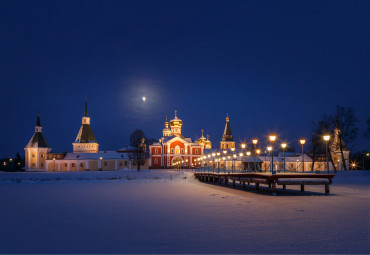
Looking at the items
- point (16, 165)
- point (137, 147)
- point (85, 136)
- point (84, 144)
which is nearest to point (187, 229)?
point (137, 147)

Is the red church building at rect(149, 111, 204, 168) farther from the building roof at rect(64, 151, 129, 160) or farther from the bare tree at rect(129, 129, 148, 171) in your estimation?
the building roof at rect(64, 151, 129, 160)

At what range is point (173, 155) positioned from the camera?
85.1 meters

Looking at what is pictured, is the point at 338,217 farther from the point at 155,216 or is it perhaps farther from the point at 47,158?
the point at 47,158

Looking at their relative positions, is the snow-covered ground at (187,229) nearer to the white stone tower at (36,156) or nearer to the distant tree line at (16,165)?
the white stone tower at (36,156)

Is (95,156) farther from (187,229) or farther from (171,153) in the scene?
(187,229)

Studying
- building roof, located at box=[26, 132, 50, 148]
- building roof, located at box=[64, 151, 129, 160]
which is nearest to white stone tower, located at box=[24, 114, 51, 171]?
building roof, located at box=[26, 132, 50, 148]

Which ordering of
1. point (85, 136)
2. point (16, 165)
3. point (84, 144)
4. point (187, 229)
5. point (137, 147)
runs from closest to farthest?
1. point (187, 229)
2. point (137, 147)
3. point (84, 144)
4. point (85, 136)
5. point (16, 165)

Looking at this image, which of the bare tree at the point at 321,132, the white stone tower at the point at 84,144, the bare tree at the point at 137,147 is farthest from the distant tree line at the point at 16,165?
the bare tree at the point at 321,132

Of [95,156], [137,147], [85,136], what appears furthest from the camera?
[85,136]

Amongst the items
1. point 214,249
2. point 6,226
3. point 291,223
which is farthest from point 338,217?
point 6,226

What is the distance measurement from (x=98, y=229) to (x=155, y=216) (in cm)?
246

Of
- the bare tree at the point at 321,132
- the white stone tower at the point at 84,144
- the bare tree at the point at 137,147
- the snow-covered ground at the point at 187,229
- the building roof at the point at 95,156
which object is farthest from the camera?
the white stone tower at the point at 84,144

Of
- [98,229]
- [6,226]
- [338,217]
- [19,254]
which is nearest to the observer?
[19,254]

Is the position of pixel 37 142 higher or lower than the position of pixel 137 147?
higher
